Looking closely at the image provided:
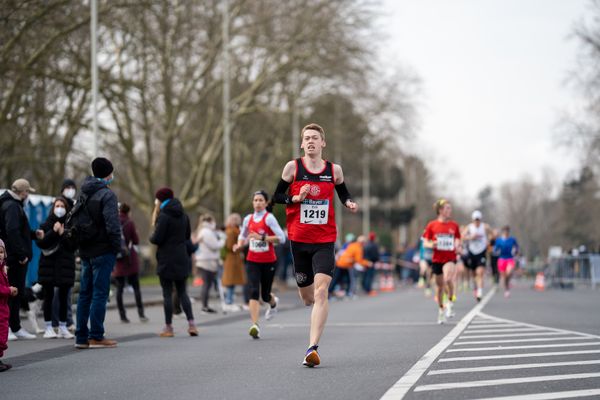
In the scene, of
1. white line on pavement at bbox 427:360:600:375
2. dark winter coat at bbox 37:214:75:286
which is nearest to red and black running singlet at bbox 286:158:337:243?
white line on pavement at bbox 427:360:600:375

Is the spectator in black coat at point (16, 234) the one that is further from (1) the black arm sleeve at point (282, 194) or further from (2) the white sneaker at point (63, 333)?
(1) the black arm sleeve at point (282, 194)

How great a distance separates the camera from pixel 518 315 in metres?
20.3

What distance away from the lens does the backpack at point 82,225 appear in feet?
43.8

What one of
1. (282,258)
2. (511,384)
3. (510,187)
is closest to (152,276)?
(282,258)

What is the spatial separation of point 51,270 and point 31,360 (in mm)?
3134

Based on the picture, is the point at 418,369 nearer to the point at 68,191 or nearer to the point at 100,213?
the point at 100,213

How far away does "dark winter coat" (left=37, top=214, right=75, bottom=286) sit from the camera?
15102 millimetres

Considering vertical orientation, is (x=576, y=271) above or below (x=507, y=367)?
above

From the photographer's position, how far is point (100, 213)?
528 inches

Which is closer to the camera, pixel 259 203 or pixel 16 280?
pixel 16 280

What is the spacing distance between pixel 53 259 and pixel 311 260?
493 cm

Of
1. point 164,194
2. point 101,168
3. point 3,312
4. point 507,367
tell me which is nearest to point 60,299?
point 164,194

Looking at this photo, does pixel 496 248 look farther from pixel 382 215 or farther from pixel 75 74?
pixel 382 215

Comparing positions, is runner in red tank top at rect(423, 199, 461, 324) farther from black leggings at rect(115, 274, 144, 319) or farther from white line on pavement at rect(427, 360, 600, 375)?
white line on pavement at rect(427, 360, 600, 375)
